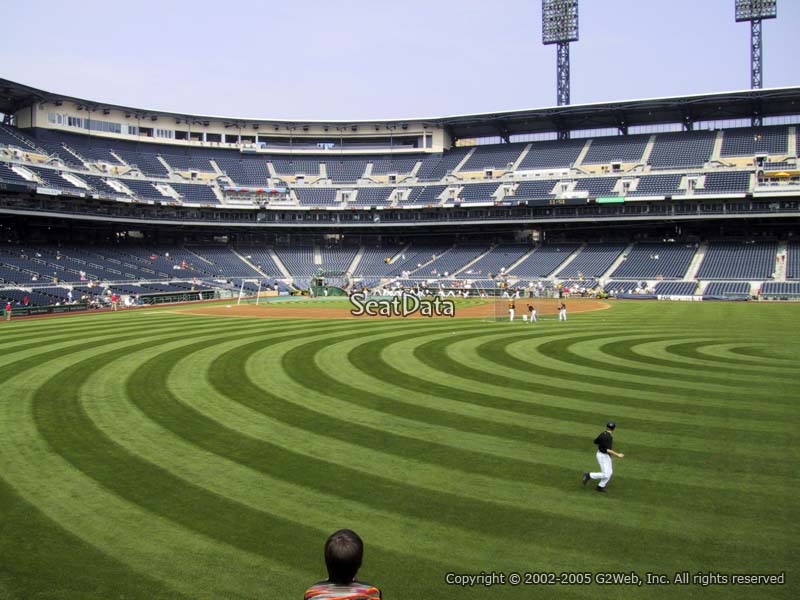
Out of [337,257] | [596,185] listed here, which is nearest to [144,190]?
[337,257]

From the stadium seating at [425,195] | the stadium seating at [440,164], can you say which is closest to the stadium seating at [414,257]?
the stadium seating at [425,195]

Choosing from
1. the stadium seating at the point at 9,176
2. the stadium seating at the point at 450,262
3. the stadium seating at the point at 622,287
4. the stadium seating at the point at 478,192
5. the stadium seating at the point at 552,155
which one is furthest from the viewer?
the stadium seating at the point at 552,155

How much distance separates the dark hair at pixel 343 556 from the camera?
407 cm

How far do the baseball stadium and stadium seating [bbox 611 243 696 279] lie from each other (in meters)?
0.32

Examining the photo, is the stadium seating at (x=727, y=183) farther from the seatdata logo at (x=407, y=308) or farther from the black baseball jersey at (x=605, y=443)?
the black baseball jersey at (x=605, y=443)

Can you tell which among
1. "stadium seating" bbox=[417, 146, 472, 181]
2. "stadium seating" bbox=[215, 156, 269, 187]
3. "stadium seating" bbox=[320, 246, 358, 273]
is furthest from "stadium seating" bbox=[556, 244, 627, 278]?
"stadium seating" bbox=[215, 156, 269, 187]

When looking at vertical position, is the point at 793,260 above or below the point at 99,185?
below

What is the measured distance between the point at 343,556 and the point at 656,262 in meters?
75.6

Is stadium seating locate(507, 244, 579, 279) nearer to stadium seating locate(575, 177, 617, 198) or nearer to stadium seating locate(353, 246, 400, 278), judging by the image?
stadium seating locate(575, 177, 617, 198)

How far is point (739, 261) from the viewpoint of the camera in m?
68.2

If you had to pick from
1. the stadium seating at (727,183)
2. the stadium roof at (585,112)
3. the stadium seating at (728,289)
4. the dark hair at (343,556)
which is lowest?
the dark hair at (343,556)

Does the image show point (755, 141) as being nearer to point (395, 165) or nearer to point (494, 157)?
point (494, 157)

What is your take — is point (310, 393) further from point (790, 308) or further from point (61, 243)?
point (61, 243)

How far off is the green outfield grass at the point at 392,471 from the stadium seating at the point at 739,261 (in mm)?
46796
